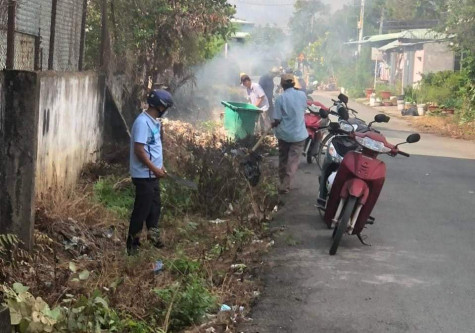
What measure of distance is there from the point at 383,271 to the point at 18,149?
3.40m

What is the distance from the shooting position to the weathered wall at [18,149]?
6402 millimetres

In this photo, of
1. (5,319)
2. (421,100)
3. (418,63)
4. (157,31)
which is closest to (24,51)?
(5,319)

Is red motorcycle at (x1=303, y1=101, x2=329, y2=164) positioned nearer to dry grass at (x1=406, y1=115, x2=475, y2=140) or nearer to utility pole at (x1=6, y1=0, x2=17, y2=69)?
utility pole at (x1=6, y1=0, x2=17, y2=69)

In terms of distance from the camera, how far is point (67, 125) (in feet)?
30.7

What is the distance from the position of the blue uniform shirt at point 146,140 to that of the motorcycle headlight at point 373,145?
2191mm

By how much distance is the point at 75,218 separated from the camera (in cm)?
Result: 782

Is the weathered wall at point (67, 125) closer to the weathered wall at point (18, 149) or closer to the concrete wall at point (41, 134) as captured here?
the concrete wall at point (41, 134)

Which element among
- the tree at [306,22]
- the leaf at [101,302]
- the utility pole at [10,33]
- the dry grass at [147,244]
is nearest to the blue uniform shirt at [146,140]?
the dry grass at [147,244]

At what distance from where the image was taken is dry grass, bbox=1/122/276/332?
18.8 feet

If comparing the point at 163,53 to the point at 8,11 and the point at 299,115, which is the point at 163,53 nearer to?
the point at 299,115

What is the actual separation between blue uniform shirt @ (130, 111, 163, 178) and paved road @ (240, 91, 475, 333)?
1.46 m

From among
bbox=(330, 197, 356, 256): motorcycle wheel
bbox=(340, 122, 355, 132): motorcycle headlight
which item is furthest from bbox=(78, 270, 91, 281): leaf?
bbox=(340, 122, 355, 132): motorcycle headlight

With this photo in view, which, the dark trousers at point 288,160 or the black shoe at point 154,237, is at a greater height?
the dark trousers at point 288,160

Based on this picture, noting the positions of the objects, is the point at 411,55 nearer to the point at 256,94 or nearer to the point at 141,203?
the point at 256,94
